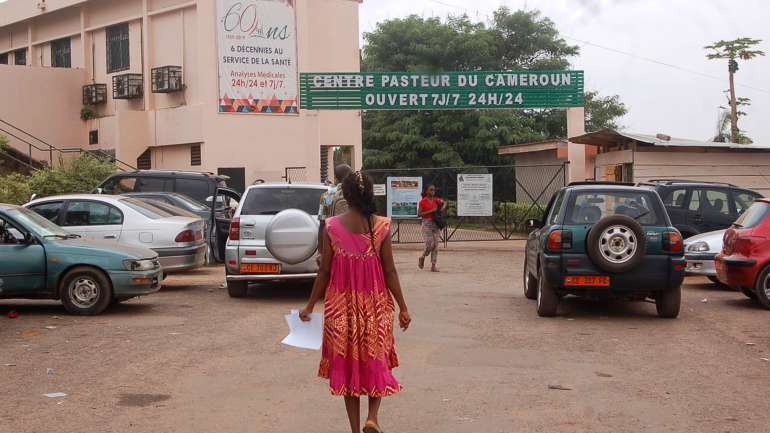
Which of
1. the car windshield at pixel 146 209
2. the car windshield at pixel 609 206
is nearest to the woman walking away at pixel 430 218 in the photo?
the car windshield at pixel 146 209

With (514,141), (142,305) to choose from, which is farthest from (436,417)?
(514,141)

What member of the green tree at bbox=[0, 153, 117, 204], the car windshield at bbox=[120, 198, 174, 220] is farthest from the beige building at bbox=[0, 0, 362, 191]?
the car windshield at bbox=[120, 198, 174, 220]

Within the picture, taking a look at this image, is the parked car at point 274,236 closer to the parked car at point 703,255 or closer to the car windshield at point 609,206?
the car windshield at point 609,206

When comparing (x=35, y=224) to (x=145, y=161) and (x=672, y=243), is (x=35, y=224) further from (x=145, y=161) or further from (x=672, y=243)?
(x=145, y=161)

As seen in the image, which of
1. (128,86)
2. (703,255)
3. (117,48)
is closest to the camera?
(703,255)

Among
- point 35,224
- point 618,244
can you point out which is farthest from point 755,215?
point 35,224

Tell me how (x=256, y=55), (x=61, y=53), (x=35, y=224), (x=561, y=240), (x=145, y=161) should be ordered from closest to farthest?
(x=561, y=240) < (x=35, y=224) < (x=256, y=55) < (x=145, y=161) < (x=61, y=53)

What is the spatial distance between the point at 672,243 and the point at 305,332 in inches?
254

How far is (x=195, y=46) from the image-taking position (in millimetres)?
29562

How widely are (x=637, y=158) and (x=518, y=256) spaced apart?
3971 mm

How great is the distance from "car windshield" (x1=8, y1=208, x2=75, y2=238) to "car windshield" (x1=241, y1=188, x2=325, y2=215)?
2620mm

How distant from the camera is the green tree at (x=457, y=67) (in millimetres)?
40375

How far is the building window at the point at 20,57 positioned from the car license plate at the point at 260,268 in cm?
2884

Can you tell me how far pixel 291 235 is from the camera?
12.2 m
